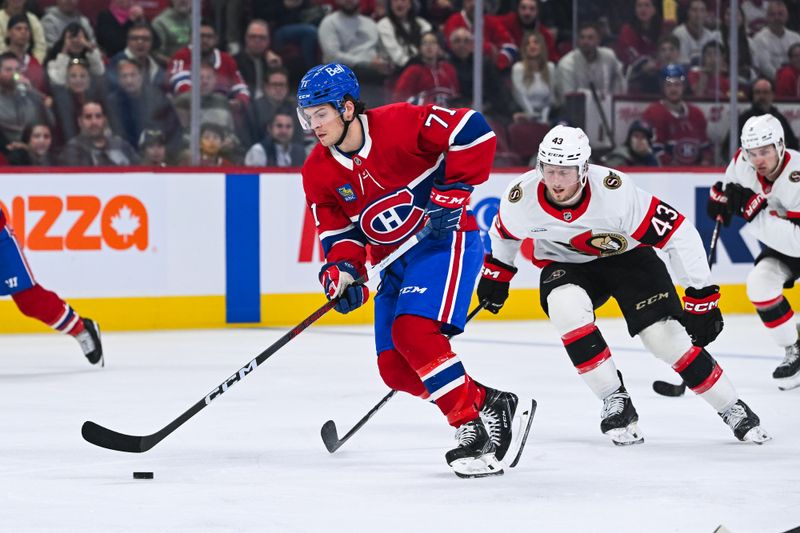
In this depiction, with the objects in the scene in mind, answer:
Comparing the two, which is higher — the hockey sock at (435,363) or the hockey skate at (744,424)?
the hockey sock at (435,363)

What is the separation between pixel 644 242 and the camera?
3.93 m

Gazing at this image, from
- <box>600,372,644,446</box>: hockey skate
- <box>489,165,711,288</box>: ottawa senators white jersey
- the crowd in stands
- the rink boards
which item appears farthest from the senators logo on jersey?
the crowd in stands

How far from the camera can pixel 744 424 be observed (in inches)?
156

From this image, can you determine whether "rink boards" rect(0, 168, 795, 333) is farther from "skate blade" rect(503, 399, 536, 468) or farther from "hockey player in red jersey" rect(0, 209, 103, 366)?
"skate blade" rect(503, 399, 536, 468)

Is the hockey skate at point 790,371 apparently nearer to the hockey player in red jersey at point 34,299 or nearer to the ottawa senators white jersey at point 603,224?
the ottawa senators white jersey at point 603,224

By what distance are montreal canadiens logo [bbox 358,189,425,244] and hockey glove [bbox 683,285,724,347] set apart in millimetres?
796

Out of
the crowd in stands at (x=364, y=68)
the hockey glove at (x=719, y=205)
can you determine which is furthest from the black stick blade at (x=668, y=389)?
the crowd in stands at (x=364, y=68)

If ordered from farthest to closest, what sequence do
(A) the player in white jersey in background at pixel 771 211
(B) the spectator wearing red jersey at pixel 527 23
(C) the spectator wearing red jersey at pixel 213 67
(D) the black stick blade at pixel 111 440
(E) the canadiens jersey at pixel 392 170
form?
(B) the spectator wearing red jersey at pixel 527 23 < (C) the spectator wearing red jersey at pixel 213 67 < (A) the player in white jersey in background at pixel 771 211 < (D) the black stick blade at pixel 111 440 < (E) the canadiens jersey at pixel 392 170

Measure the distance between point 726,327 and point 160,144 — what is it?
316 cm

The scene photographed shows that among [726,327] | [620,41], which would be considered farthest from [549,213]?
[620,41]

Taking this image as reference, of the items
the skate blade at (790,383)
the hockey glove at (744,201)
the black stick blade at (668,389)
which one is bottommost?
the skate blade at (790,383)

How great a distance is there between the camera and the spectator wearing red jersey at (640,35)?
26.6 ft

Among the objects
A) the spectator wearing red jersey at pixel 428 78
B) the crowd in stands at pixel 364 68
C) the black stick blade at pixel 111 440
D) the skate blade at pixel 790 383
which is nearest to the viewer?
the black stick blade at pixel 111 440

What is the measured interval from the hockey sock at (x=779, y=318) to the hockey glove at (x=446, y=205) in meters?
2.21
